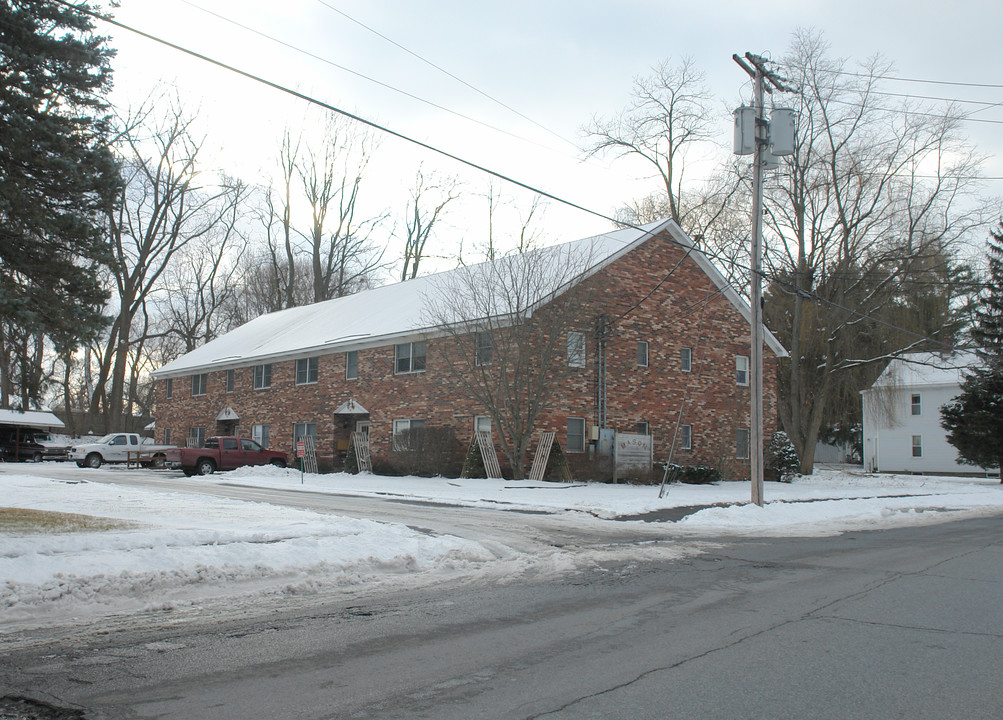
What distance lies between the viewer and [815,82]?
3731cm

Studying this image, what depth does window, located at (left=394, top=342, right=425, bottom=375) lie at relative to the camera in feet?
101

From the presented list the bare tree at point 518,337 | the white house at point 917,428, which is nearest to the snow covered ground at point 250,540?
the bare tree at point 518,337

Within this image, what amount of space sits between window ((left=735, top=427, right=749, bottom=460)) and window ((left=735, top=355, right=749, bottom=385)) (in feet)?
6.34

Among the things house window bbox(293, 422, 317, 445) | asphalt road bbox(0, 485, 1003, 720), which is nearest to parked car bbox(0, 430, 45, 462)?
house window bbox(293, 422, 317, 445)

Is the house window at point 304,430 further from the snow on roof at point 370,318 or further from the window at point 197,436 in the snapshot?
the window at point 197,436

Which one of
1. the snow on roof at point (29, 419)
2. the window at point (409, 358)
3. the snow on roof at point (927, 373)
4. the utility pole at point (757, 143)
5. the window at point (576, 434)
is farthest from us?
the snow on roof at point (29, 419)

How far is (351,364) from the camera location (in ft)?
111

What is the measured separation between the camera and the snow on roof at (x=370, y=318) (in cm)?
3025

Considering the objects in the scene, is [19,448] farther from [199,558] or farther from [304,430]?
[199,558]

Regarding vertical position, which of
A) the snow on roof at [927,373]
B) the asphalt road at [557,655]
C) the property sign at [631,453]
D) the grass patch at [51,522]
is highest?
the snow on roof at [927,373]

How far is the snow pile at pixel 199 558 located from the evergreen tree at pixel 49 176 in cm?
322

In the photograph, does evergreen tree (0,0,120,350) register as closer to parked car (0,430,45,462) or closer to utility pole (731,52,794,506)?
utility pole (731,52,794,506)

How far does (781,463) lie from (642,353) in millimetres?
7908

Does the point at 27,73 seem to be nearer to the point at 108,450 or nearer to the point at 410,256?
the point at 108,450
